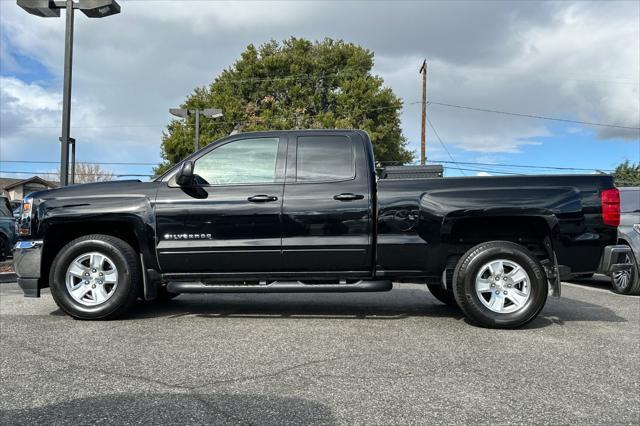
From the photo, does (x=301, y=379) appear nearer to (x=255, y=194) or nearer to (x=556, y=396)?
(x=556, y=396)

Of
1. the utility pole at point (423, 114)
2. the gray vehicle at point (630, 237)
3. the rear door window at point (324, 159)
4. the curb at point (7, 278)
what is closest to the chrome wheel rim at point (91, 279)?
the rear door window at point (324, 159)

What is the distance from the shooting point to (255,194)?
16.2ft

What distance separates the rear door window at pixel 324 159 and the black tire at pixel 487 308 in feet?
4.80

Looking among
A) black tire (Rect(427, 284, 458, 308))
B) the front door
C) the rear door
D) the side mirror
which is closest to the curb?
the front door

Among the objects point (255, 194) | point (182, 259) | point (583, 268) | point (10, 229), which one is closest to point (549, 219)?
point (583, 268)

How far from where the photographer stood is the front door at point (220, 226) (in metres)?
4.90

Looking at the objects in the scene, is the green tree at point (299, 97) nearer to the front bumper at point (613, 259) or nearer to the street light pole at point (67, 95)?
the street light pole at point (67, 95)

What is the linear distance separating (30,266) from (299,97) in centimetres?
2645

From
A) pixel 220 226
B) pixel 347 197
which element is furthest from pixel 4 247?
pixel 347 197

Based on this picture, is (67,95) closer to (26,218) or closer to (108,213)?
(26,218)

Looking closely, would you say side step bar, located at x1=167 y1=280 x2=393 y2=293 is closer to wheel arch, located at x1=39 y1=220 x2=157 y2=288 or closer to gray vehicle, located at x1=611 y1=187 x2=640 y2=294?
wheel arch, located at x1=39 y1=220 x2=157 y2=288

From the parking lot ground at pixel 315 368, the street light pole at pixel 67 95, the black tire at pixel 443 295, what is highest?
the street light pole at pixel 67 95

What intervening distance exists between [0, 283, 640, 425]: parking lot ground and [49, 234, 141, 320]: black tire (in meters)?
0.14

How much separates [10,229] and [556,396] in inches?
496
